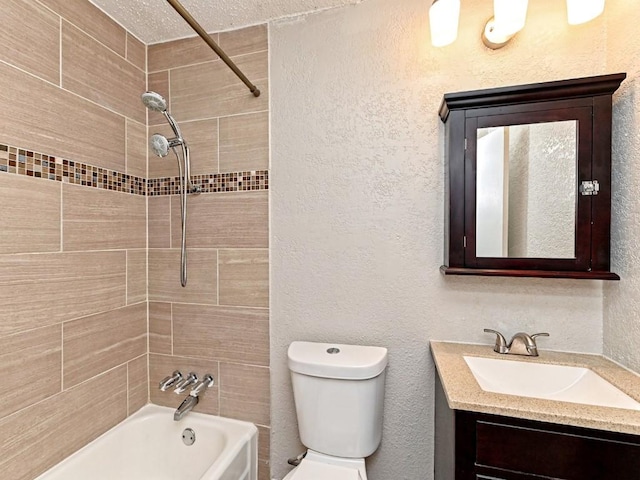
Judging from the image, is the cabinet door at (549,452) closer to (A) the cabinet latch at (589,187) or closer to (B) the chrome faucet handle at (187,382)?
(A) the cabinet latch at (589,187)

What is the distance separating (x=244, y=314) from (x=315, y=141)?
0.89 m

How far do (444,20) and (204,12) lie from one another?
3.45 feet

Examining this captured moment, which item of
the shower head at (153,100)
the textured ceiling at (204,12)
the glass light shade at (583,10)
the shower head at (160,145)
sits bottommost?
the shower head at (160,145)

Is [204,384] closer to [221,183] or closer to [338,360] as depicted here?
[338,360]

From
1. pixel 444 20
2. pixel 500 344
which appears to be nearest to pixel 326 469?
pixel 500 344

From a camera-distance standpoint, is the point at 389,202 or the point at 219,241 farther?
the point at 219,241

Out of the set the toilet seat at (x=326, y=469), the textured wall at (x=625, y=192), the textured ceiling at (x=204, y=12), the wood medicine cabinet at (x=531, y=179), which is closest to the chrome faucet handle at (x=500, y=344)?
Answer: the wood medicine cabinet at (x=531, y=179)

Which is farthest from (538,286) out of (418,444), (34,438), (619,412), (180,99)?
(34,438)

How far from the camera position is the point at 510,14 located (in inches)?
44.7

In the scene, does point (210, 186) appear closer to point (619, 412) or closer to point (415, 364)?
point (415, 364)

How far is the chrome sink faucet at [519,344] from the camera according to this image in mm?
1201

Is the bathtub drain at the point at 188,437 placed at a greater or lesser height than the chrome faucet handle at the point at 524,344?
lesser

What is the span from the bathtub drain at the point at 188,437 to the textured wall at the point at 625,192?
1.78 metres

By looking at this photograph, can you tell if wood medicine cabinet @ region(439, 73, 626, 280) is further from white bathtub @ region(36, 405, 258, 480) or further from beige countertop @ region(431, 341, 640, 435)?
white bathtub @ region(36, 405, 258, 480)
